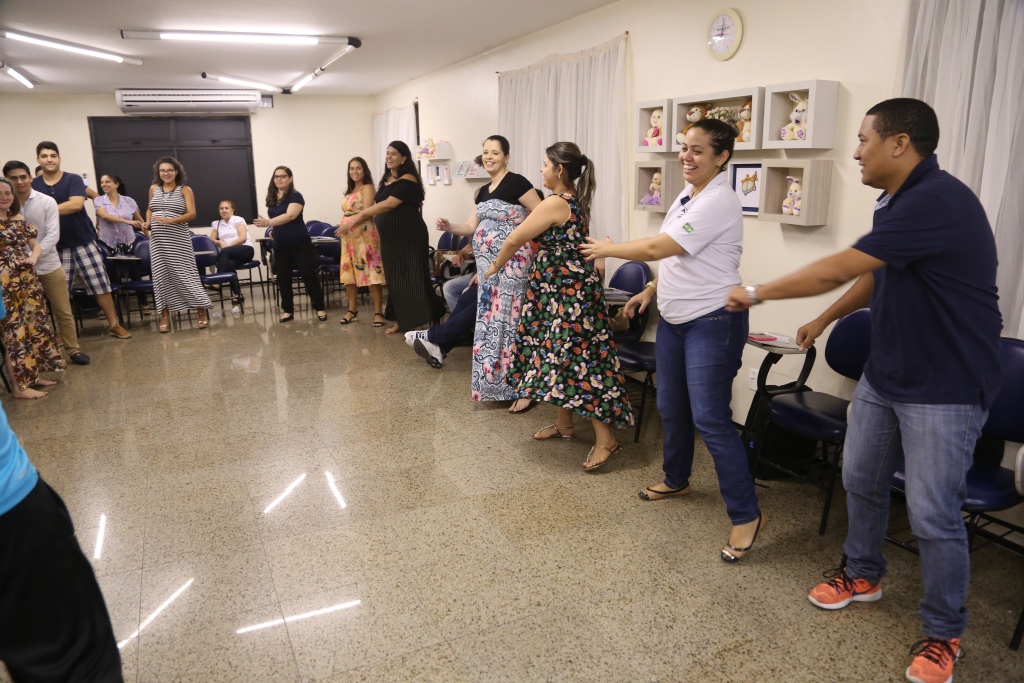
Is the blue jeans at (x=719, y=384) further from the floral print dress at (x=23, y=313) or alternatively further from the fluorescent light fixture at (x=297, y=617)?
the floral print dress at (x=23, y=313)

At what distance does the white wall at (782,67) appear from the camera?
3092 millimetres

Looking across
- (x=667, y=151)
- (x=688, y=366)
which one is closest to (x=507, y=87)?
(x=667, y=151)

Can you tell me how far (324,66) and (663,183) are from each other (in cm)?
468

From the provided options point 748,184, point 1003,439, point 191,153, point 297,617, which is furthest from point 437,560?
point 191,153

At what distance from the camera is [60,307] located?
5.29 m

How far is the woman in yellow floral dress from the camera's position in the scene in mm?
6465

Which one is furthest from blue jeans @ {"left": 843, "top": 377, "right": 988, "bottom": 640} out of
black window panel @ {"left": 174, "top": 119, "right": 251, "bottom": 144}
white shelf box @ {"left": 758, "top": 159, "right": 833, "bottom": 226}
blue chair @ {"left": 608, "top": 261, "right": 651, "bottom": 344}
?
black window panel @ {"left": 174, "top": 119, "right": 251, "bottom": 144}

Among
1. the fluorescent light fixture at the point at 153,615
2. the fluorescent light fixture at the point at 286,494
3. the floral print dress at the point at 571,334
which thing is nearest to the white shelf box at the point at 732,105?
the floral print dress at the point at 571,334

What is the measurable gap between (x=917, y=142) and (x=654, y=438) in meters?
2.31

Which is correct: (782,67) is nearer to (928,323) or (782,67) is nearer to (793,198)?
(793,198)

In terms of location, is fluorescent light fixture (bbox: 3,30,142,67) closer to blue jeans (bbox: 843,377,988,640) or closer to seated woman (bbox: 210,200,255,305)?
seated woman (bbox: 210,200,255,305)

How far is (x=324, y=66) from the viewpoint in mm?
7332

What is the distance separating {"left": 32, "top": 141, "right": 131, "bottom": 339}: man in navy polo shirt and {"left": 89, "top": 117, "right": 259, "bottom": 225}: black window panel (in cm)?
382

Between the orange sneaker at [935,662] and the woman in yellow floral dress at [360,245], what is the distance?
5308 millimetres
